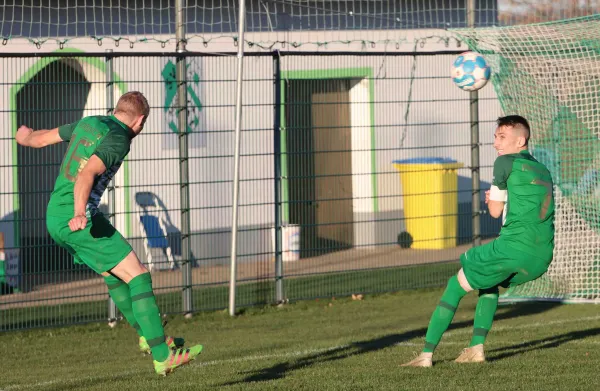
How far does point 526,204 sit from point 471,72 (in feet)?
13.0

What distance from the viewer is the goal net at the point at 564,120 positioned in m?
12.6

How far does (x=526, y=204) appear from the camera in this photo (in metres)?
8.17

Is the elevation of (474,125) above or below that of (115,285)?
above

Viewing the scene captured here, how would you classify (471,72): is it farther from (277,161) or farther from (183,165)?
(183,165)

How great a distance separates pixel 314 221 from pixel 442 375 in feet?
19.0

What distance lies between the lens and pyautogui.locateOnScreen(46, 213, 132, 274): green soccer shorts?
7535 millimetres

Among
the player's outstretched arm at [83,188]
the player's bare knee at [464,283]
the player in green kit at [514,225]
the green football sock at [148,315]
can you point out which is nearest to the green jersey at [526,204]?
the player in green kit at [514,225]

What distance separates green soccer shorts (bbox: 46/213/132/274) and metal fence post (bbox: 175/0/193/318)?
4607 millimetres

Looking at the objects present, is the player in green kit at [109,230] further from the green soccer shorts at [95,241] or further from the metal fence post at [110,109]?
the metal fence post at [110,109]

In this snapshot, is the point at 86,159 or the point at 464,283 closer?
the point at 86,159

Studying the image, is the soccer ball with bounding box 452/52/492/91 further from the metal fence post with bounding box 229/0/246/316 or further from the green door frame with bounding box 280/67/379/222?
the metal fence post with bounding box 229/0/246/316

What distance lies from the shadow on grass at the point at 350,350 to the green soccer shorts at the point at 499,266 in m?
1.01

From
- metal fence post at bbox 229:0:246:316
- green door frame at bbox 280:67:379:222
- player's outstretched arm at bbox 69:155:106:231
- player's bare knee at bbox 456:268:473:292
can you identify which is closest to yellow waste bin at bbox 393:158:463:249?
green door frame at bbox 280:67:379:222

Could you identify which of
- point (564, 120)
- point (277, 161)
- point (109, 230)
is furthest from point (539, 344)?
point (277, 161)
